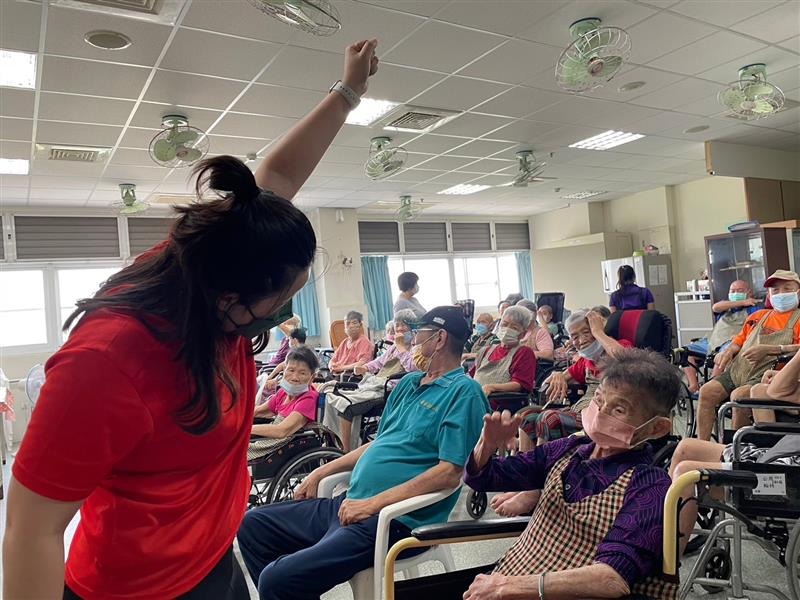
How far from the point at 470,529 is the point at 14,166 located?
18.5ft

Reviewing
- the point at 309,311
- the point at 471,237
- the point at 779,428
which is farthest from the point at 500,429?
the point at 471,237

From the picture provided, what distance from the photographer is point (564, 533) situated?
1355 mm

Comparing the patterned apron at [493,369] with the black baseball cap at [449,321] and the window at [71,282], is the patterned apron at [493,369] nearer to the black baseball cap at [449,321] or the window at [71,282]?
the black baseball cap at [449,321]

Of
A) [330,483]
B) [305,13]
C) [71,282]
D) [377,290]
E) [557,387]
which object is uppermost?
[305,13]

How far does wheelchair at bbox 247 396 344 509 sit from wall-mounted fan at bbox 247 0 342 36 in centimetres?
188

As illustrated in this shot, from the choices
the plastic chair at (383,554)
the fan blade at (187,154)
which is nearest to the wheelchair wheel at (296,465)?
the plastic chair at (383,554)

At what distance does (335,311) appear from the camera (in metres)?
8.48

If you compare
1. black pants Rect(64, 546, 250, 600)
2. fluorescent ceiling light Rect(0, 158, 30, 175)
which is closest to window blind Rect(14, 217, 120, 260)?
fluorescent ceiling light Rect(0, 158, 30, 175)

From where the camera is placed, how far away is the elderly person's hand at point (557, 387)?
10.4 feet

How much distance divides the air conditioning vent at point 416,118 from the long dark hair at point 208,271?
392 cm

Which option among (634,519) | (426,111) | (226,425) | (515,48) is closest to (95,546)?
(226,425)

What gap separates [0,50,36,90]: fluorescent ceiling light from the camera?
314cm

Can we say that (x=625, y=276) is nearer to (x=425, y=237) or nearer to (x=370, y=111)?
(x=370, y=111)

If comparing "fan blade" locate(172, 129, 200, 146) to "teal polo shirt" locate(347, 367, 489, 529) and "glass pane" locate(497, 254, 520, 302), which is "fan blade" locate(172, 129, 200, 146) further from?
"glass pane" locate(497, 254, 520, 302)
